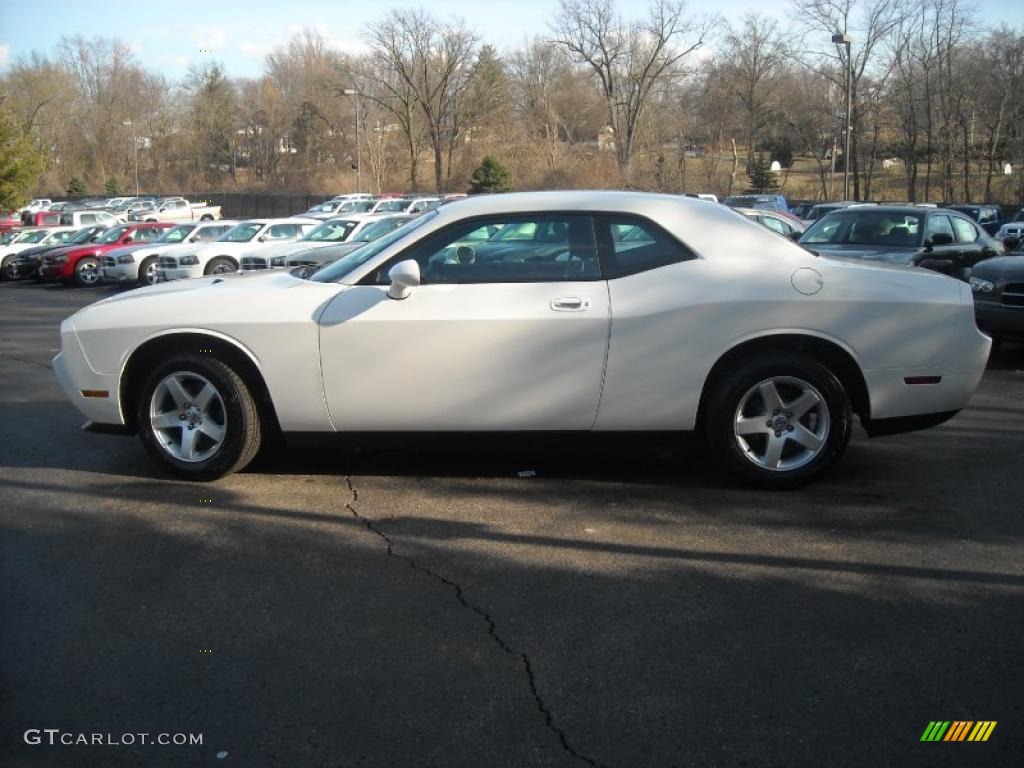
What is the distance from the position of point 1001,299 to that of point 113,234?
75.6ft

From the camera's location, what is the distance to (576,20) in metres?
53.8

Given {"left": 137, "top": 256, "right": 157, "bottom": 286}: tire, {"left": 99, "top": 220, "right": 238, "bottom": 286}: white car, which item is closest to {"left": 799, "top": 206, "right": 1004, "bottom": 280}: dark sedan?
{"left": 99, "top": 220, "right": 238, "bottom": 286}: white car

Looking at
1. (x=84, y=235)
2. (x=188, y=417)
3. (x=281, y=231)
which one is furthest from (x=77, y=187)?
(x=188, y=417)

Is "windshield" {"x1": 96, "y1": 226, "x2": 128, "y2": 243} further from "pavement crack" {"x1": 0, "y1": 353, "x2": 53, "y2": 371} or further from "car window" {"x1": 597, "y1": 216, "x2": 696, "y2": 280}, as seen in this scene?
"car window" {"x1": 597, "y1": 216, "x2": 696, "y2": 280}

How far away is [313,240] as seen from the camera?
64.7 ft

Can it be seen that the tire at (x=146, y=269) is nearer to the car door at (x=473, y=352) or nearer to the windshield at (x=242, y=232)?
the windshield at (x=242, y=232)

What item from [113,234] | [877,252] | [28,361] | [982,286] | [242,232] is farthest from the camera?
[113,234]

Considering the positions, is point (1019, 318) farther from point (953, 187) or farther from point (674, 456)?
point (953, 187)

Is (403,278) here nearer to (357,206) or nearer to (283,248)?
(283,248)

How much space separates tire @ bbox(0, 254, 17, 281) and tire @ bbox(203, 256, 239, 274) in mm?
9630

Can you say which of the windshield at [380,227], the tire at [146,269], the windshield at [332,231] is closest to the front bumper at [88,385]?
the windshield at [380,227]

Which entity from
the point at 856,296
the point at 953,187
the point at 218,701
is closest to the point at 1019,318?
the point at 856,296

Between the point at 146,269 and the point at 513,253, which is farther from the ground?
the point at 513,253

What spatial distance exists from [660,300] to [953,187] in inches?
2059
